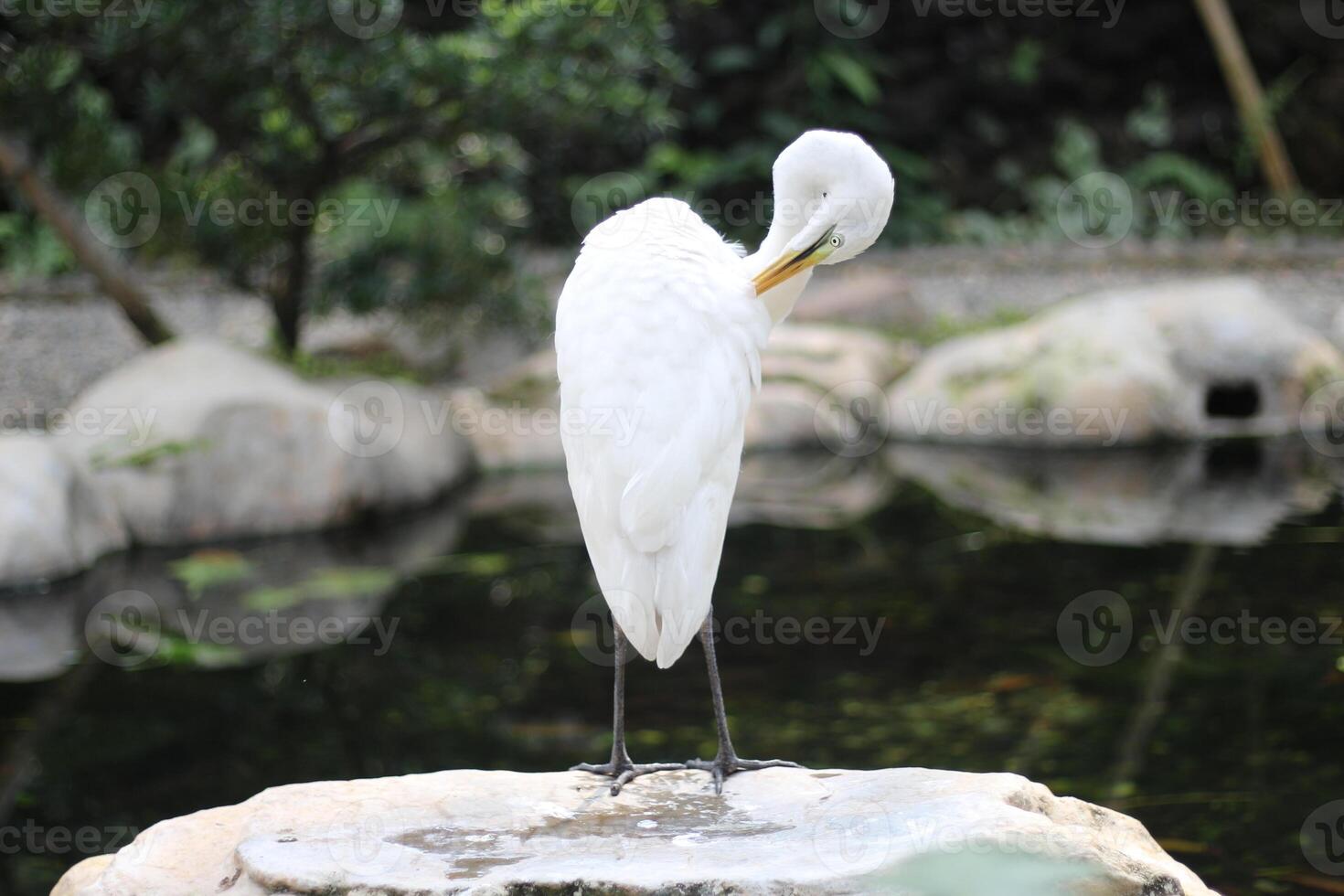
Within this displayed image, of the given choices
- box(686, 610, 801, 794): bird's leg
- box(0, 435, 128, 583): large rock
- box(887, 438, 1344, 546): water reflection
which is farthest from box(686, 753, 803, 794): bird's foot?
box(0, 435, 128, 583): large rock

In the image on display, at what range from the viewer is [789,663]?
19.5 feet

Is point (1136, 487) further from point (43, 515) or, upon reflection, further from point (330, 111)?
point (43, 515)

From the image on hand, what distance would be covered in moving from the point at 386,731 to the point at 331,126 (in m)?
5.00

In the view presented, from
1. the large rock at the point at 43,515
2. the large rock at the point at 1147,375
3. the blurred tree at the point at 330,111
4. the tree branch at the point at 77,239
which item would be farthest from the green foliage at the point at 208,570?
the large rock at the point at 1147,375

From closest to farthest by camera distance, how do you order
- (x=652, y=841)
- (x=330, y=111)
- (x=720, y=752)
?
(x=652, y=841) < (x=720, y=752) < (x=330, y=111)

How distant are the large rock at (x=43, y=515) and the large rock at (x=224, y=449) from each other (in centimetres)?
30

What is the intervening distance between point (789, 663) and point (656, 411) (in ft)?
9.38

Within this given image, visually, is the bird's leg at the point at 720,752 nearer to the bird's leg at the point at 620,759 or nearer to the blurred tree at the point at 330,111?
the bird's leg at the point at 620,759

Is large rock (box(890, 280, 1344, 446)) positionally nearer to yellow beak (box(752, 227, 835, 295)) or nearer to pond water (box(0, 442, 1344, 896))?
pond water (box(0, 442, 1344, 896))

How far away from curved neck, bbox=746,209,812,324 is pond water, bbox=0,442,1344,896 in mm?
1893

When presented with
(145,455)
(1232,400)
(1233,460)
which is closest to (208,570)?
(145,455)

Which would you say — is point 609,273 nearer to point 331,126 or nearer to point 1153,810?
point 1153,810

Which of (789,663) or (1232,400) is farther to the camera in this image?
(1232,400)

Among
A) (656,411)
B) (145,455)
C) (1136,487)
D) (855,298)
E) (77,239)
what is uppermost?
(77,239)
